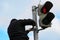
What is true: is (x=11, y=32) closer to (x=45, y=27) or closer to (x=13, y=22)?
(x=13, y=22)

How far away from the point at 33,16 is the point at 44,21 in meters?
0.41

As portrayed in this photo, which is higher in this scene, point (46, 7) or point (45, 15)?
point (46, 7)

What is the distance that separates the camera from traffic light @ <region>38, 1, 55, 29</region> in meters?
8.70

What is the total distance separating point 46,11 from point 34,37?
832 mm

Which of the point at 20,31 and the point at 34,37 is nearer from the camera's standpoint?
the point at 20,31

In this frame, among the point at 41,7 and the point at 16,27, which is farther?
the point at 41,7

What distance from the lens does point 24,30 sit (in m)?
7.93

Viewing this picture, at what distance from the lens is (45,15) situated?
877 centimetres

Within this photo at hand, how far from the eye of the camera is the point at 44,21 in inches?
345

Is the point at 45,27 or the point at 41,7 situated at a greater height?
the point at 41,7

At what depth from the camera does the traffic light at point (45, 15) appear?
870 centimetres

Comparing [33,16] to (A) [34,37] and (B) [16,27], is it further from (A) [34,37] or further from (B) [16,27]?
(B) [16,27]

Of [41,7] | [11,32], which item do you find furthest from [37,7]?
[11,32]

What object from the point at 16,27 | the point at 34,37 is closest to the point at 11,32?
the point at 16,27
